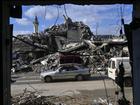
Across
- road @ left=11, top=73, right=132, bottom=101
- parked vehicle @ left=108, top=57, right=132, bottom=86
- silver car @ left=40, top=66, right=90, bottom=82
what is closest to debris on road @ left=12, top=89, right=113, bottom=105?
road @ left=11, top=73, right=132, bottom=101

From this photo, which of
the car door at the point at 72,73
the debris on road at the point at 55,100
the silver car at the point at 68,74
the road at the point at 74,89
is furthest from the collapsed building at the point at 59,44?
the debris on road at the point at 55,100

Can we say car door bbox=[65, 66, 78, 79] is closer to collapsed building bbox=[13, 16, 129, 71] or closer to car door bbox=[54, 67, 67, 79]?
car door bbox=[54, 67, 67, 79]

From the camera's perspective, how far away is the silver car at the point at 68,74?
132 ft

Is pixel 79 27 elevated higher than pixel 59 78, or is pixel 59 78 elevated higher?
pixel 79 27

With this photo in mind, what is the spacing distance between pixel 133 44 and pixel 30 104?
38.3 feet

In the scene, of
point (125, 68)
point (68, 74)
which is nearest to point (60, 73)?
point (68, 74)

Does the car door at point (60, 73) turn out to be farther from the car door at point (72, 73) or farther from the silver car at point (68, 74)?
the car door at point (72, 73)

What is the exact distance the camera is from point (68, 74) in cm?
4012

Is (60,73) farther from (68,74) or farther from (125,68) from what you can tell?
(125,68)

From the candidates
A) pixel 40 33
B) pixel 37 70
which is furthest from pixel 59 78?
pixel 40 33

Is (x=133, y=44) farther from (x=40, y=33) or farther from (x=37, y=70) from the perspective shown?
(x=40, y=33)
